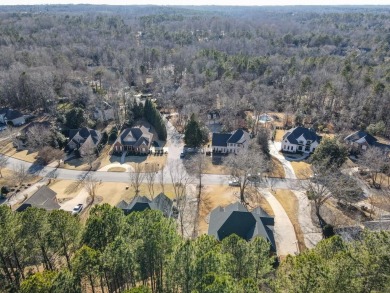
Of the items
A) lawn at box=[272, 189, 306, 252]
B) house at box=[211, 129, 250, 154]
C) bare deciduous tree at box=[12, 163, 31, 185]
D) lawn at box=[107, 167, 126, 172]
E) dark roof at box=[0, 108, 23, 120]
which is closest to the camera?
lawn at box=[272, 189, 306, 252]

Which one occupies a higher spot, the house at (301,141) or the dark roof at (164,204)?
the dark roof at (164,204)

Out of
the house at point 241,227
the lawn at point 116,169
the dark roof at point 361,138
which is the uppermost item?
the house at point 241,227

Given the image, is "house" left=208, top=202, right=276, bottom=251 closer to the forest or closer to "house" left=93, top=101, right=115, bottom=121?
the forest

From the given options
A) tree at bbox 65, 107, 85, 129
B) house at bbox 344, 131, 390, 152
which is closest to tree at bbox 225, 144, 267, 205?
house at bbox 344, 131, 390, 152

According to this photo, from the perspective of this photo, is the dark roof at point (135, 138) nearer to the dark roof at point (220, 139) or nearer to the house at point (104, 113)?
the dark roof at point (220, 139)

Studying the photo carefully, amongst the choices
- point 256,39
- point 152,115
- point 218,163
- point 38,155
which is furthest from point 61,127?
point 256,39

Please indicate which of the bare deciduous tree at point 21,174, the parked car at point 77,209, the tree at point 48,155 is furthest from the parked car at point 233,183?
the bare deciduous tree at point 21,174

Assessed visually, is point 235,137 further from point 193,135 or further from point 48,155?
point 48,155

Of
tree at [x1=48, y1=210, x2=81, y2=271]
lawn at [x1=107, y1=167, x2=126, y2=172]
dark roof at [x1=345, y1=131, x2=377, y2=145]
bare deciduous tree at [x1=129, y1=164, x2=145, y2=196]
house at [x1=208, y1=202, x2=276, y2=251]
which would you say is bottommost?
lawn at [x1=107, y1=167, x2=126, y2=172]
